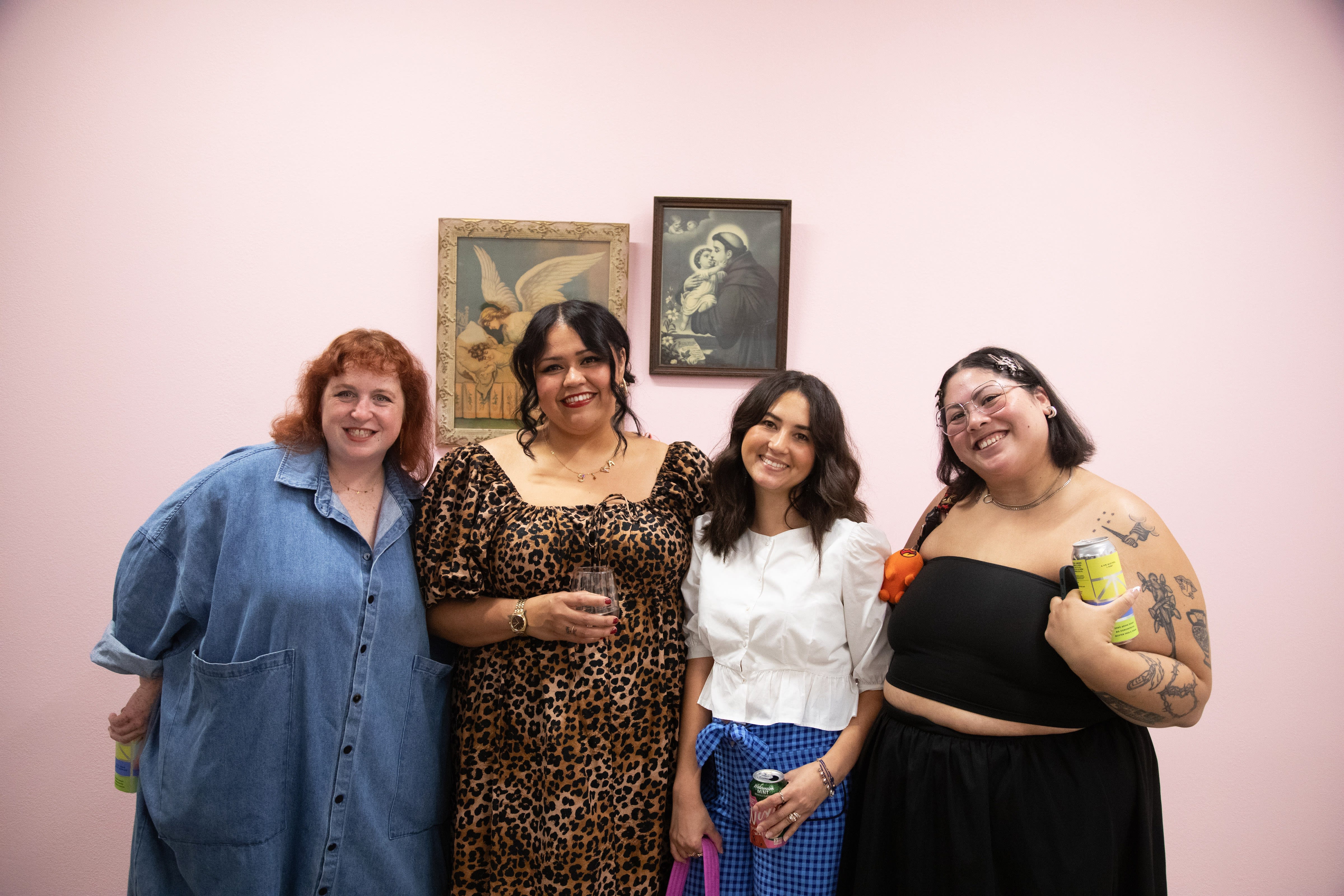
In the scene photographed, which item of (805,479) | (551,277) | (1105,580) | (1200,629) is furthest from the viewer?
(551,277)

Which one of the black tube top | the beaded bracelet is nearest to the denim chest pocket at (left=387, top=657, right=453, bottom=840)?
the beaded bracelet

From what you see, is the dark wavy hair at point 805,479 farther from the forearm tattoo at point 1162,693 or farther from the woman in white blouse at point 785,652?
the forearm tattoo at point 1162,693

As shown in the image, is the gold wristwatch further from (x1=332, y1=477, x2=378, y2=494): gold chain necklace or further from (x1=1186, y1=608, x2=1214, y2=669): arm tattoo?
(x1=1186, y1=608, x2=1214, y2=669): arm tattoo

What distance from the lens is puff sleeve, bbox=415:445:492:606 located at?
1.69 m

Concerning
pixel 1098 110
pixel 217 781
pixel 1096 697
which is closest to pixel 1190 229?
pixel 1098 110

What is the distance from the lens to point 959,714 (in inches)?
59.7

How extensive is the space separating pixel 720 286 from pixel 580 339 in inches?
31.7

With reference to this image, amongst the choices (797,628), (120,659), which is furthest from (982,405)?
(120,659)

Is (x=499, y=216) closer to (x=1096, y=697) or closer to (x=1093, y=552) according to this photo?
(x=1093, y=552)

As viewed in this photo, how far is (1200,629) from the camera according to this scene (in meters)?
1.43

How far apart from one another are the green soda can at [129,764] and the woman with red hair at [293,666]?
0.04 meters

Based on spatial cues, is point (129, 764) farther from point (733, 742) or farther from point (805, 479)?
point (805, 479)

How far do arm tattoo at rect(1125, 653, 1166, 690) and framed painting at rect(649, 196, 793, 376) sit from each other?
4.58 ft

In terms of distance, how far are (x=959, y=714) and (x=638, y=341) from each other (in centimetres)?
152
